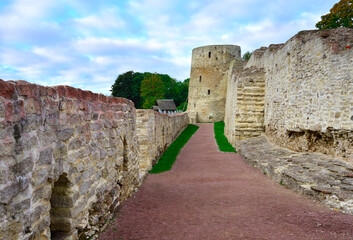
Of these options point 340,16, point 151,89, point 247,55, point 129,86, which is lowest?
point 151,89

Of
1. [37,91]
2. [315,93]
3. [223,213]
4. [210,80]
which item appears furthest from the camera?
[210,80]

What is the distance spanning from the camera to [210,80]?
3450 cm

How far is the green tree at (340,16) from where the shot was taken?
784 inches

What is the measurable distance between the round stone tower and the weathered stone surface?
25122 mm

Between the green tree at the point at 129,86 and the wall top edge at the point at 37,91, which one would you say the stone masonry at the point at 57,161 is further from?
the green tree at the point at 129,86

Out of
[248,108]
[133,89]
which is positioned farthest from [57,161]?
[133,89]

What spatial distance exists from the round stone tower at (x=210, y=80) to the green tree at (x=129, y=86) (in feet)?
70.8

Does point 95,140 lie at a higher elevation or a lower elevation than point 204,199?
higher

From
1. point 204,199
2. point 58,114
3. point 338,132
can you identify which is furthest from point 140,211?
point 338,132

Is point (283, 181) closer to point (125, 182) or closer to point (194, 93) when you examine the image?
point (125, 182)

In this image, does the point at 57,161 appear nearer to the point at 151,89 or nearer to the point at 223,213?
the point at 223,213

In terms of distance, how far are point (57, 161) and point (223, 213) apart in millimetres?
3123

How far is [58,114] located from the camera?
2.96 metres

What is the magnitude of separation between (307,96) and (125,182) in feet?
21.2
